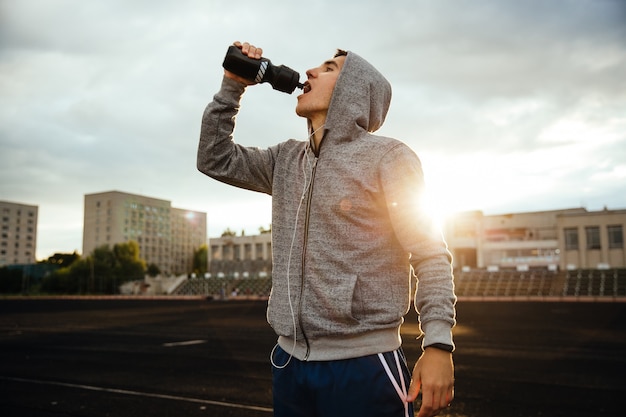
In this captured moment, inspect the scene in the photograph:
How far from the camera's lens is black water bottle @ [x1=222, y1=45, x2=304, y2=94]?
1992mm

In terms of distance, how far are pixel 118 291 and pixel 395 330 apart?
8302 centimetres

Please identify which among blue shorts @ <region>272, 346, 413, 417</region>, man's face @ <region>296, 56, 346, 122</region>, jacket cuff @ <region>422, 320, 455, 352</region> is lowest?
blue shorts @ <region>272, 346, 413, 417</region>

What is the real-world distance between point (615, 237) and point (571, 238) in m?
4.07

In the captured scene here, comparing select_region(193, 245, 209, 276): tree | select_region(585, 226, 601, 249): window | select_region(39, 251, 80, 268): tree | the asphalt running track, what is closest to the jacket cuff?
the asphalt running track

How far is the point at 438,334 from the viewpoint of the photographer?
5.28ft

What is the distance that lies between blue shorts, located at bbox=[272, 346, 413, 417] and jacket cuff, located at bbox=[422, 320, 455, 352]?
0.18m

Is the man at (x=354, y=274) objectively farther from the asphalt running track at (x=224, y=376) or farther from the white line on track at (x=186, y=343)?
the white line on track at (x=186, y=343)

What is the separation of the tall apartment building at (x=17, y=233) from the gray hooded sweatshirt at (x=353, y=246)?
13858 cm

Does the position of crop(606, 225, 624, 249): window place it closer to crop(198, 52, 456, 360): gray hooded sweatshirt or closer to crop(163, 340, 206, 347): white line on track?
crop(163, 340, 206, 347): white line on track

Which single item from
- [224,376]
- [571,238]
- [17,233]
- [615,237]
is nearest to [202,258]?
[17,233]

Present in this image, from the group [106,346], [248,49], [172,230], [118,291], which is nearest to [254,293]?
[118,291]

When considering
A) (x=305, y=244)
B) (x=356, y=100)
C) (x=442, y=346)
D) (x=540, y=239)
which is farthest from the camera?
(x=540, y=239)

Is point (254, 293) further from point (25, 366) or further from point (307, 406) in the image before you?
point (307, 406)

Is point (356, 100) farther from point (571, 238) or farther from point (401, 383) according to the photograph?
point (571, 238)
